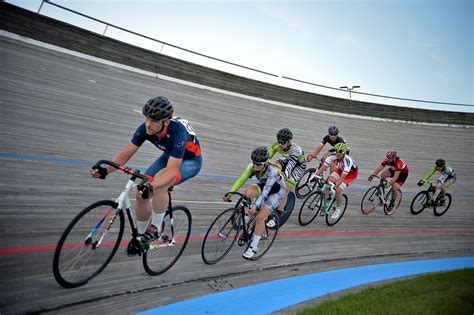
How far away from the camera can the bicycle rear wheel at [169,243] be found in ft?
13.6

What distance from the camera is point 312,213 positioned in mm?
7652

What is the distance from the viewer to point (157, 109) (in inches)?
135

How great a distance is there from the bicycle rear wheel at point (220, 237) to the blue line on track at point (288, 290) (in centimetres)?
67

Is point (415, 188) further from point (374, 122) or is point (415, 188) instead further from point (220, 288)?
point (220, 288)

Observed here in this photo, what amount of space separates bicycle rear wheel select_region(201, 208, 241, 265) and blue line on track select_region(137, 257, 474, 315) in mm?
672

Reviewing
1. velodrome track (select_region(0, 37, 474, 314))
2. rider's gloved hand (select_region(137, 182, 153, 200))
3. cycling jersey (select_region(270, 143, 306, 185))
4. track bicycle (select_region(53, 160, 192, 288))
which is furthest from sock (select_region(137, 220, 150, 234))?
cycling jersey (select_region(270, 143, 306, 185))

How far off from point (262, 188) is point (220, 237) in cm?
93

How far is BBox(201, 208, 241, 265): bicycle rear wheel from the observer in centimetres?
486

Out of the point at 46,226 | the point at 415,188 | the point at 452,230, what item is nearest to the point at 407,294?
the point at 46,226

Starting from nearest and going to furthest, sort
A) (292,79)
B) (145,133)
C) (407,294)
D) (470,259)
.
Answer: (145,133)
(407,294)
(470,259)
(292,79)

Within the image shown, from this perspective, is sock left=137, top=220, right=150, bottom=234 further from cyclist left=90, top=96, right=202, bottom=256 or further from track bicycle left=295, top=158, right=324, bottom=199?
track bicycle left=295, top=158, right=324, bottom=199

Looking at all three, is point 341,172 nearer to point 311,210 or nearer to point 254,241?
point 311,210

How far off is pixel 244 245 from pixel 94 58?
11.5m

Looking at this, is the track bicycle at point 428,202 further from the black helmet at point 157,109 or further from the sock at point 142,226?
the black helmet at point 157,109
